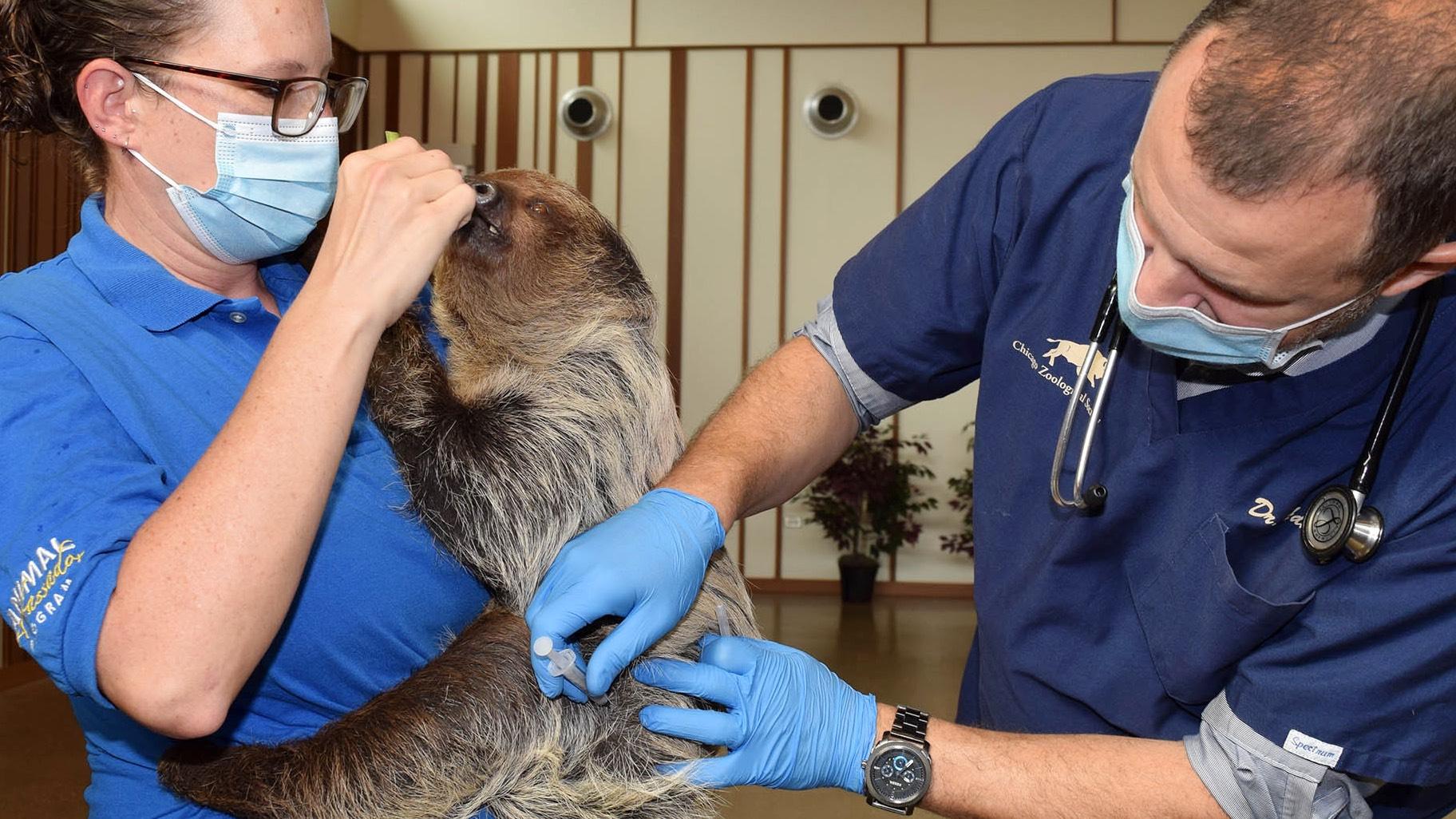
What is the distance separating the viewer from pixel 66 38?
4.60 feet

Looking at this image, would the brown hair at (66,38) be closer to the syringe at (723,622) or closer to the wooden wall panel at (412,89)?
the syringe at (723,622)

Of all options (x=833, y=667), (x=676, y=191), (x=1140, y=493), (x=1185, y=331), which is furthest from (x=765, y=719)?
(x=676, y=191)

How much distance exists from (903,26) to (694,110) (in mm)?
1772

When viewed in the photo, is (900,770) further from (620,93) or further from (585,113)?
(620,93)

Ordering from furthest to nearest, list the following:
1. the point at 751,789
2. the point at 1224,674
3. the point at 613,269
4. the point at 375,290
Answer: the point at 751,789, the point at 613,269, the point at 1224,674, the point at 375,290

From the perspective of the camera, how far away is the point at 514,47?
884 centimetres

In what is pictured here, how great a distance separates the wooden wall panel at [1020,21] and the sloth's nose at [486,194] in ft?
23.7

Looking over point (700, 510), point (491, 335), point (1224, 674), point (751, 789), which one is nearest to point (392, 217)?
point (700, 510)

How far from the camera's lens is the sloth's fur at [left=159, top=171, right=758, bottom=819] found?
161cm

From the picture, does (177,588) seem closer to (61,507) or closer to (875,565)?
(61,507)

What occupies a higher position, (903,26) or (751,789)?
(903,26)

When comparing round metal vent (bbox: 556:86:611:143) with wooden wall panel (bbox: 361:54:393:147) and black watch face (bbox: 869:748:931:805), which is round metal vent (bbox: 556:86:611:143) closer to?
wooden wall panel (bbox: 361:54:393:147)

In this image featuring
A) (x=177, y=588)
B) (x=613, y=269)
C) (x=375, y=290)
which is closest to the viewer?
(x=177, y=588)

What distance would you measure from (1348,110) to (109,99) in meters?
1.50
